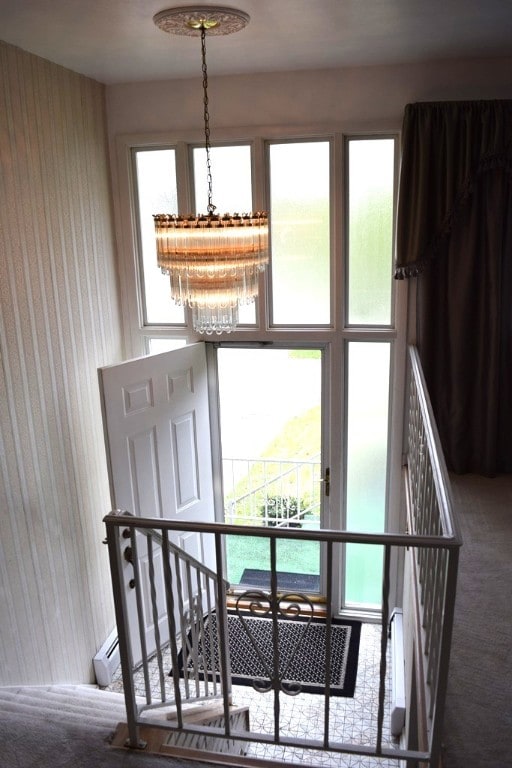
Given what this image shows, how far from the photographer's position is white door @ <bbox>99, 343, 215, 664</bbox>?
3525 mm

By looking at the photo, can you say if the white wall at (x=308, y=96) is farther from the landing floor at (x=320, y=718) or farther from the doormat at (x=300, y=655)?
the landing floor at (x=320, y=718)

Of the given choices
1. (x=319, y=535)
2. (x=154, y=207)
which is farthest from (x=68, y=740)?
(x=154, y=207)

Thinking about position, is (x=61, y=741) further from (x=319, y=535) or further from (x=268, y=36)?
(x=268, y=36)

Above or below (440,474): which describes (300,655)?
below

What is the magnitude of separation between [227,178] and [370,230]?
1.00 meters

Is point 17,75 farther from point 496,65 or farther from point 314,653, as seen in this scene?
point 314,653

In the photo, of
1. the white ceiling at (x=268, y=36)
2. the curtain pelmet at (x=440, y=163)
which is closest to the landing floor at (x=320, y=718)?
the curtain pelmet at (x=440, y=163)

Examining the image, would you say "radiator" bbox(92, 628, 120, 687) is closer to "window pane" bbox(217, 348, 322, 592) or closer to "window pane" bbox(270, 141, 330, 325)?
"window pane" bbox(217, 348, 322, 592)

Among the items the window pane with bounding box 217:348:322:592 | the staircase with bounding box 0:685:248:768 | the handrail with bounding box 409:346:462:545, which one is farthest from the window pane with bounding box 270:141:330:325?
the staircase with bounding box 0:685:248:768

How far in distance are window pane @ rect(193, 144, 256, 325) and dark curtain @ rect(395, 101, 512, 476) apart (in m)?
1.02

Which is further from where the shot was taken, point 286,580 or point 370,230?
point 286,580

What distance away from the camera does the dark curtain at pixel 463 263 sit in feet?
11.2

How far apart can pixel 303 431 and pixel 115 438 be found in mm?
1569

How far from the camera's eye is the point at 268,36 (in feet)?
9.72
